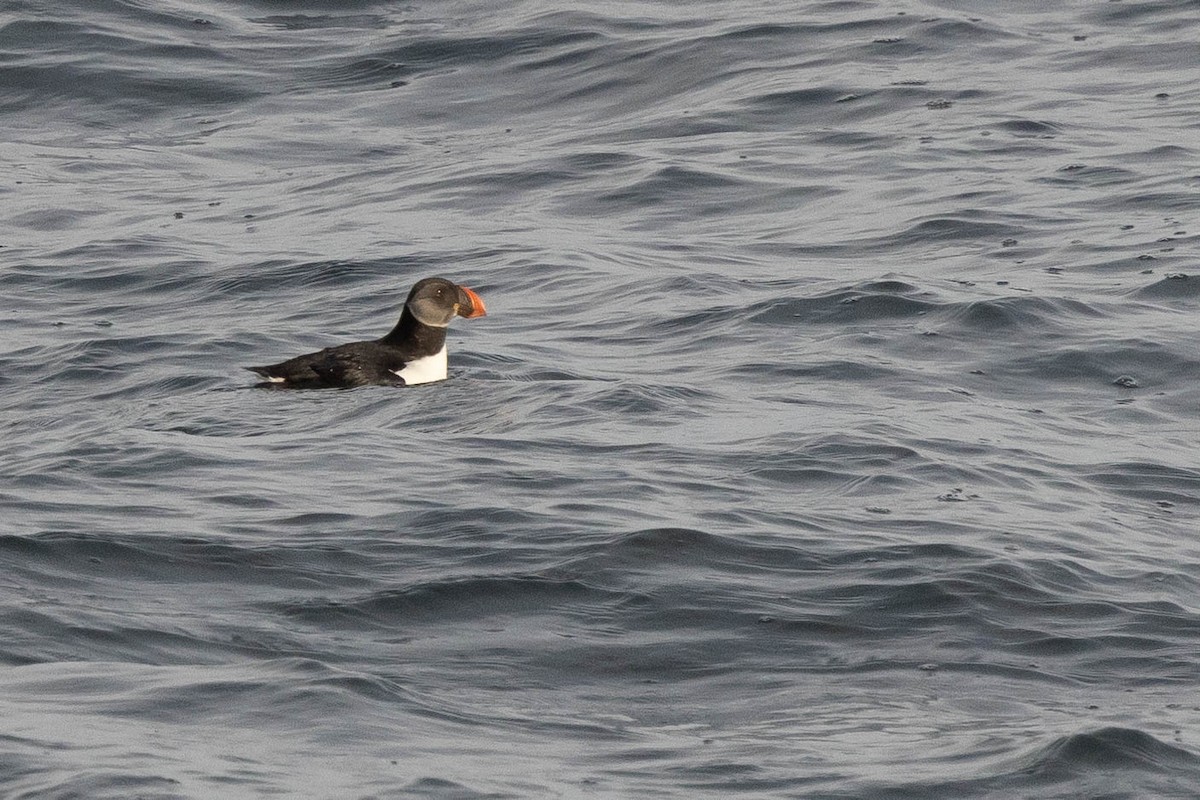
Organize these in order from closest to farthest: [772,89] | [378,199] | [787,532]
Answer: [787,532], [378,199], [772,89]

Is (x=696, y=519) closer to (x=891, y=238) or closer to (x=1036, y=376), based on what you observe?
(x=1036, y=376)

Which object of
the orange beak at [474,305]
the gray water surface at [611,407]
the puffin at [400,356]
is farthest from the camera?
the orange beak at [474,305]

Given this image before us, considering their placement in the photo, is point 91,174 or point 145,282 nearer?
point 145,282

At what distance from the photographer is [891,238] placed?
14.3 metres

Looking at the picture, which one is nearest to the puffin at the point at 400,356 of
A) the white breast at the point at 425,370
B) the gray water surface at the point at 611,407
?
the white breast at the point at 425,370

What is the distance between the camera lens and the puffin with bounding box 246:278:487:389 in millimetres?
10969

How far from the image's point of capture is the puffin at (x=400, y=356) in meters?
11.0

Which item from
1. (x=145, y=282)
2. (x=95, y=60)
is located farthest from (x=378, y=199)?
(x=95, y=60)

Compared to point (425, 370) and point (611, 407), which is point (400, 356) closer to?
point (425, 370)

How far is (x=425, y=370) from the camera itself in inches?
451

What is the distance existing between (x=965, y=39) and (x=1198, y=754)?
13.6 meters

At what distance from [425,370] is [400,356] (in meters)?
0.17

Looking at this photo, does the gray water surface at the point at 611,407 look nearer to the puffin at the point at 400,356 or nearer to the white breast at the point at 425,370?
the puffin at the point at 400,356

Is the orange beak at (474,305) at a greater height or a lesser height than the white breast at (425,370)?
greater
